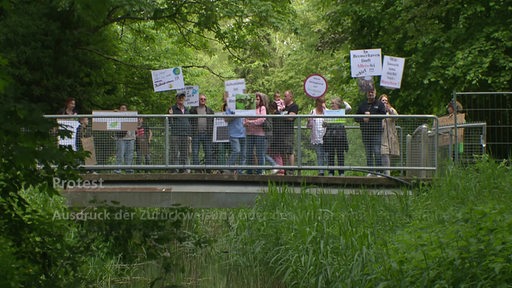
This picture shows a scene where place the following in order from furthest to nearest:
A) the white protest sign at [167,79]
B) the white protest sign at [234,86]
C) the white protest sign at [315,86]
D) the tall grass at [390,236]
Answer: the white protest sign at [167,79], the white protest sign at [234,86], the white protest sign at [315,86], the tall grass at [390,236]

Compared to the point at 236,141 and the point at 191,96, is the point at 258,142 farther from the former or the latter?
the point at 191,96

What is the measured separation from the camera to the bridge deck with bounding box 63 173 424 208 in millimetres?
15875

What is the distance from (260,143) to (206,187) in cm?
100

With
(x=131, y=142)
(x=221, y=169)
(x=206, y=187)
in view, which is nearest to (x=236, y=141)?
(x=221, y=169)

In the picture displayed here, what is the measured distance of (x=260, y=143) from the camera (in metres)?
16.3

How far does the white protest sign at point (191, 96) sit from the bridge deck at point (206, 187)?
245 centimetres

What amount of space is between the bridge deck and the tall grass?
0.68m

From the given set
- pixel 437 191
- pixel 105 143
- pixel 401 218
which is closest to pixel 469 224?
pixel 401 218

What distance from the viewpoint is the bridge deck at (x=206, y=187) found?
625 inches

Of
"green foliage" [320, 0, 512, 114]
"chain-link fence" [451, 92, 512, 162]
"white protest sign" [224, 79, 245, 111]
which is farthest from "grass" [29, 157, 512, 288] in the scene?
"green foliage" [320, 0, 512, 114]

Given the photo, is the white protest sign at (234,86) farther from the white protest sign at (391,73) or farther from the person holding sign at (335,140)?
the white protest sign at (391,73)

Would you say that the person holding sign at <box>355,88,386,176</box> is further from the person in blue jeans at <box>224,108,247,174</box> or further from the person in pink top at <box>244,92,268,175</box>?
the person in blue jeans at <box>224,108,247,174</box>

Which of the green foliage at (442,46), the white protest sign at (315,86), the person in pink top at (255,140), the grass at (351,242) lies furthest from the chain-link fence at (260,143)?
the green foliage at (442,46)

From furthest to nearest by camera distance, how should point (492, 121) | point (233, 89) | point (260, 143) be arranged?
point (492, 121) → point (233, 89) → point (260, 143)
